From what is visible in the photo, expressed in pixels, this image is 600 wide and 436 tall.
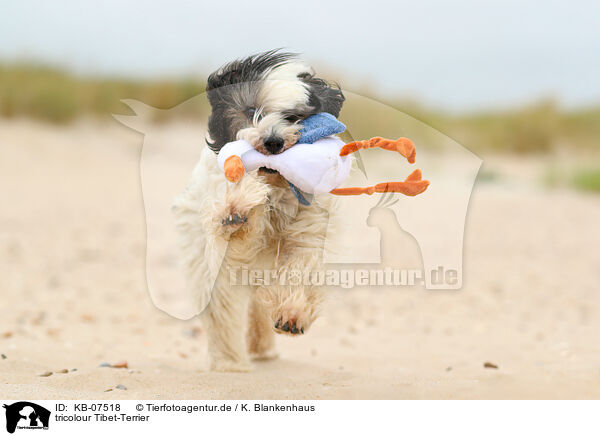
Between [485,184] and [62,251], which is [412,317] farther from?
[485,184]

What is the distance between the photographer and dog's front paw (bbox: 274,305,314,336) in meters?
3.24

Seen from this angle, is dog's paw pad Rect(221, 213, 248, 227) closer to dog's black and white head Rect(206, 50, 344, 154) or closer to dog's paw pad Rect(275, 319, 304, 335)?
dog's black and white head Rect(206, 50, 344, 154)

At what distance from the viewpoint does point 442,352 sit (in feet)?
17.0

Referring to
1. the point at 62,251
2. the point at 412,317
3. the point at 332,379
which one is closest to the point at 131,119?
the point at 332,379

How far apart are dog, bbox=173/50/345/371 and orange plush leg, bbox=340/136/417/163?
26cm

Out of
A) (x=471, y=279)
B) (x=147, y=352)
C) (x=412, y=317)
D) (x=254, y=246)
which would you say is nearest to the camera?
(x=254, y=246)

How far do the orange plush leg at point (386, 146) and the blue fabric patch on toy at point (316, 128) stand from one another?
10 cm

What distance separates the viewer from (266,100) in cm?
327

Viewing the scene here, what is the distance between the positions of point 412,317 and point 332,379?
2.62m
